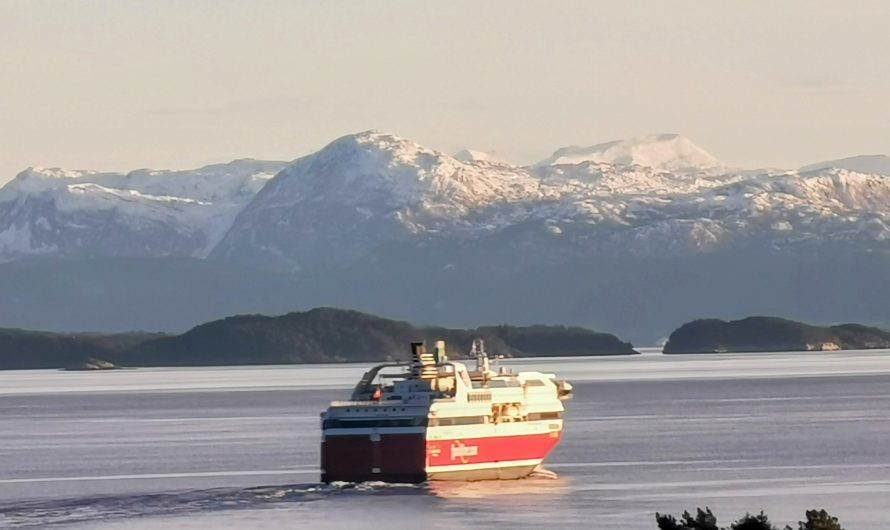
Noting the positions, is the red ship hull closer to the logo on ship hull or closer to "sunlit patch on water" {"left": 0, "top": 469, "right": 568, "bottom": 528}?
the logo on ship hull

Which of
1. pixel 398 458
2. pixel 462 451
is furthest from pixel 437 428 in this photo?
pixel 462 451

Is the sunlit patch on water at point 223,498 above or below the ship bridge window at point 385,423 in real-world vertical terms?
below

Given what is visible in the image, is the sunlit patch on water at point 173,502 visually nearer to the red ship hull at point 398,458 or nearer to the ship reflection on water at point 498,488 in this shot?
the red ship hull at point 398,458

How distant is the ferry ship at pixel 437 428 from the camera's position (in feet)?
405

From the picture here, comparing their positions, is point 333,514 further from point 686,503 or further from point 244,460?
point 244,460

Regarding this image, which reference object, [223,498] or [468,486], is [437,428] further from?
[223,498]

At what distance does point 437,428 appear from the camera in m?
124

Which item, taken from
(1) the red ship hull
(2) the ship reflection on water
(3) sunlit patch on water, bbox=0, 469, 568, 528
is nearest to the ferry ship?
(1) the red ship hull

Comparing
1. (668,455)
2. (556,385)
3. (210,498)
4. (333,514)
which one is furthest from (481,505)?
(668,455)

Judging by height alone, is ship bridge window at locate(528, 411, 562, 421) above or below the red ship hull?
above

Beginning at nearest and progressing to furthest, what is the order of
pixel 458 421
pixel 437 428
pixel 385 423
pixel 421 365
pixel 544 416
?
pixel 385 423 → pixel 437 428 → pixel 458 421 → pixel 421 365 → pixel 544 416

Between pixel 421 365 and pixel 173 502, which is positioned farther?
pixel 421 365

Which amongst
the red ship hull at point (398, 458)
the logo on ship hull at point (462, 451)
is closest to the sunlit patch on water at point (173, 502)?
the red ship hull at point (398, 458)

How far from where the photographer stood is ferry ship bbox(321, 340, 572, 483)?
405 feet
